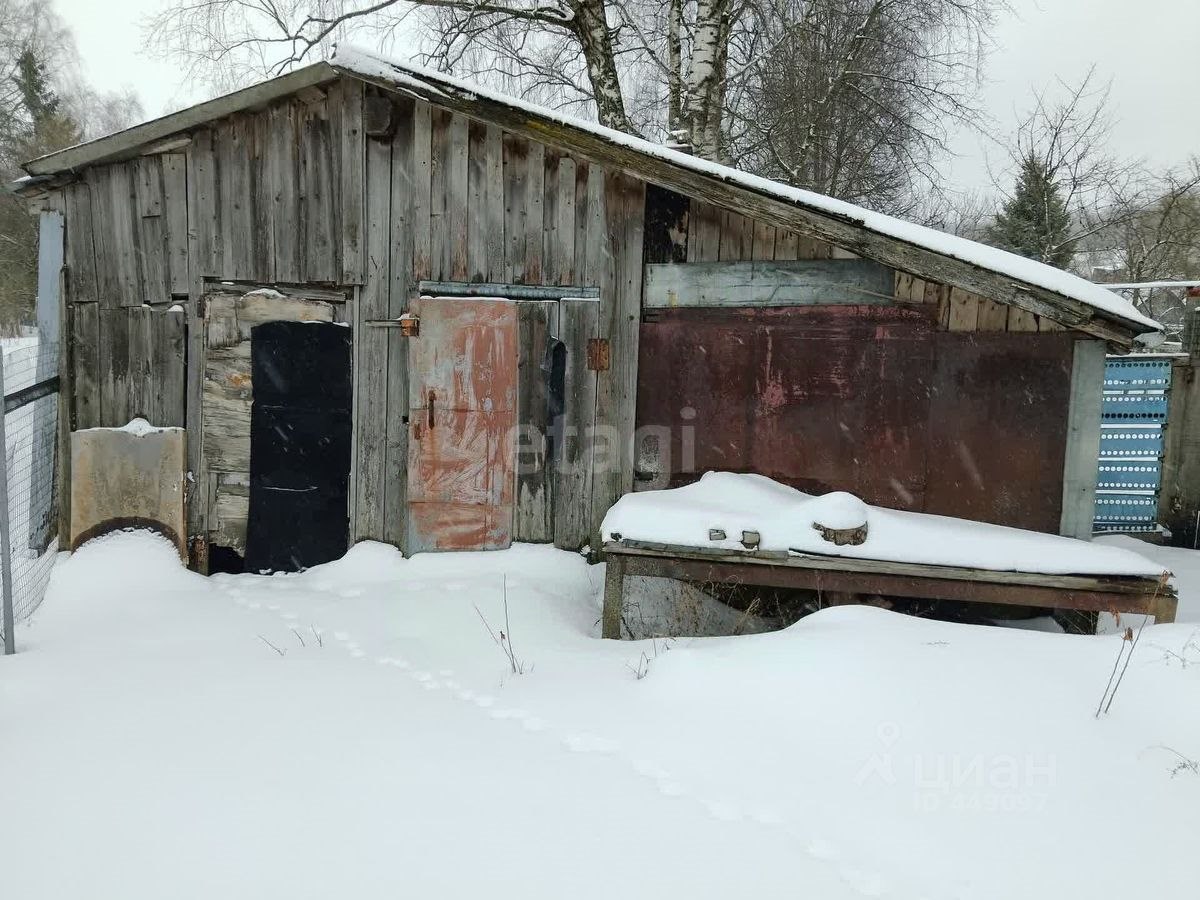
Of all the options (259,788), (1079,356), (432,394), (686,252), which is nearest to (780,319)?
(686,252)

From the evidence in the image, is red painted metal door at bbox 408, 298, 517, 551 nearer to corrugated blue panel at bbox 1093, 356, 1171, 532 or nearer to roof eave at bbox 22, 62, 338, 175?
roof eave at bbox 22, 62, 338, 175

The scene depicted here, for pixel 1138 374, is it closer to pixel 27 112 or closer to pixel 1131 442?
pixel 1131 442

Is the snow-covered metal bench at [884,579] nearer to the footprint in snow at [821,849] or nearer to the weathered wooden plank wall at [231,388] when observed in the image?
the footprint in snow at [821,849]

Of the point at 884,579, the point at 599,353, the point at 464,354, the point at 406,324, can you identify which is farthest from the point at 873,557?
the point at 406,324

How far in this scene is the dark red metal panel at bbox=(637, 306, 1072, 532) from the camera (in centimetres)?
506

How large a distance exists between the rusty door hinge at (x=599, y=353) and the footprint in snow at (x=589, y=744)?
3193 mm

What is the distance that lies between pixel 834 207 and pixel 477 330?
2.81 m

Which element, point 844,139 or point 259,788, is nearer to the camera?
point 259,788

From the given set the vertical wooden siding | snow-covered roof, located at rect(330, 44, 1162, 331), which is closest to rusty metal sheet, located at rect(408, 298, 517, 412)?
the vertical wooden siding

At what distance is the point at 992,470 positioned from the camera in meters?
5.14

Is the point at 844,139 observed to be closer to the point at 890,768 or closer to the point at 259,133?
the point at 259,133

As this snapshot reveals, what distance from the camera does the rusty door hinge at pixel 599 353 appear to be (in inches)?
224

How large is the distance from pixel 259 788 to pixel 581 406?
3620 mm

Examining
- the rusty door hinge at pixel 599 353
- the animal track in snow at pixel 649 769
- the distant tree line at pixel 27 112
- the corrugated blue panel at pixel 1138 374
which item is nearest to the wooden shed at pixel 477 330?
the rusty door hinge at pixel 599 353
